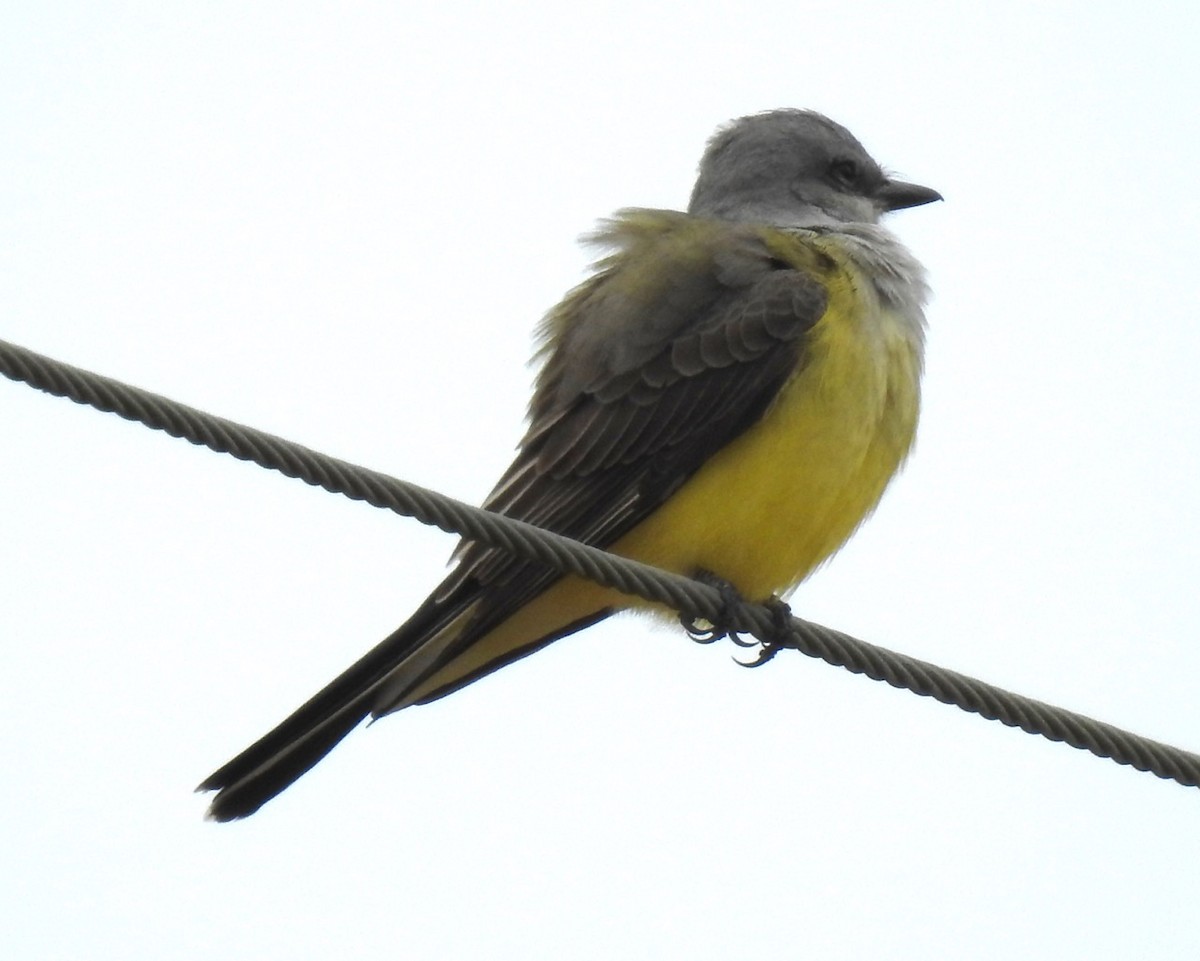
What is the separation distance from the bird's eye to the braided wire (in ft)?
8.50

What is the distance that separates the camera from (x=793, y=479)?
212 inches

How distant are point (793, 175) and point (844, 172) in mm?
227

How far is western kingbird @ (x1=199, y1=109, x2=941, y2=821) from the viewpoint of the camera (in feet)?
17.5

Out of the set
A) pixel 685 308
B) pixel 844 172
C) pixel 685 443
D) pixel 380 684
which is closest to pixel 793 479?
pixel 685 443

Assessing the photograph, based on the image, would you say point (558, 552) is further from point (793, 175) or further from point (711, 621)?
point (793, 175)

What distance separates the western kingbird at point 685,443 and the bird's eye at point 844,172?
0.93 m

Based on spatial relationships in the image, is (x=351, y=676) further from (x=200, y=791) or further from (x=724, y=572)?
(x=724, y=572)

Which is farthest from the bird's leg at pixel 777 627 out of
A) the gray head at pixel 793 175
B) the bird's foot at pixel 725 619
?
the gray head at pixel 793 175

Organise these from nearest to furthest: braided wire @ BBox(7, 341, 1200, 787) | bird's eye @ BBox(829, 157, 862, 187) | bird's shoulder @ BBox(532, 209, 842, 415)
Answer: braided wire @ BBox(7, 341, 1200, 787)
bird's shoulder @ BBox(532, 209, 842, 415)
bird's eye @ BBox(829, 157, 862, 187)

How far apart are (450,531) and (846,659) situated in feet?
3.59

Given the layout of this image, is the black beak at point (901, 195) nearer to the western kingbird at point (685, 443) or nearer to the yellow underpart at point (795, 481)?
the western kingbird at point (685, 443)

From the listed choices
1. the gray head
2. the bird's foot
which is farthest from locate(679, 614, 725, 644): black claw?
the gray head

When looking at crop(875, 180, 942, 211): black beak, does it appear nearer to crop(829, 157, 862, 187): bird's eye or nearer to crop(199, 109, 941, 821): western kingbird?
crop(829, 157, 862, 187): bird's eye

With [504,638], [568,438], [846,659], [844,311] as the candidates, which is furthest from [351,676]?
[844,311]
